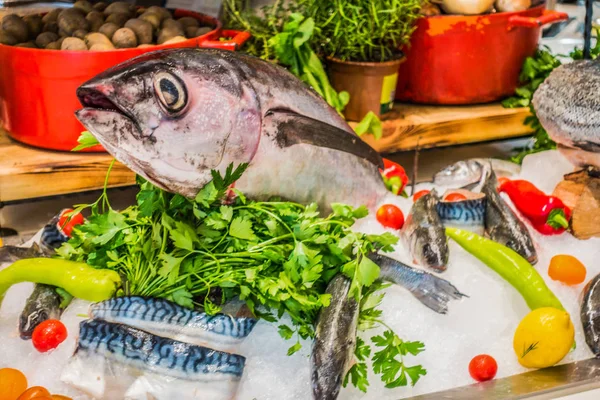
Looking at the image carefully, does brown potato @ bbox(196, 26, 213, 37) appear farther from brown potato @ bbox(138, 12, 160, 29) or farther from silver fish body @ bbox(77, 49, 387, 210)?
silver fish body @ bbox(77, 49, 387, 210)

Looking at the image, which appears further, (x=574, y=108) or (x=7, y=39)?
(x=7, y=39)

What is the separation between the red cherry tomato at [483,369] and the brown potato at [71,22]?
1644 millimetres

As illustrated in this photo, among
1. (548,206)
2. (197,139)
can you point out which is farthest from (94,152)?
(548,206)

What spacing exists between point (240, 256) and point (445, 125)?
1.56 m

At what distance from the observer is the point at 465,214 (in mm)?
1827

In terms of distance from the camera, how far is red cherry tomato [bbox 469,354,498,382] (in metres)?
1.38

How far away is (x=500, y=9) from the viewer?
2.73 meters

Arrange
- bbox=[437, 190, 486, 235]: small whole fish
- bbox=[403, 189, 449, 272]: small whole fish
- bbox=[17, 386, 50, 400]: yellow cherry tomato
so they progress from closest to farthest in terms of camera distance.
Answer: bbox=[17, 386, 50, 400]: yellow cherry tomato < bbox=[403, 189, 449, 272]: small whole fish < bbox=[437, 190, 486, 235]: small whole fish

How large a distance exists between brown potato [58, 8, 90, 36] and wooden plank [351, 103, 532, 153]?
108cm

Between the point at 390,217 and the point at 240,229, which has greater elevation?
the point at 240,229

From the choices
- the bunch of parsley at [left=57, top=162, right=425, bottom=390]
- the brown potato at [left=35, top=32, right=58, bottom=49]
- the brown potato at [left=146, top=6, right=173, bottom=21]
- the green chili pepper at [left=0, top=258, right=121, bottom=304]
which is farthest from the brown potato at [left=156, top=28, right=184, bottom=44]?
the green chili pepper at [left=0, top=258, right=121, bottom=304]

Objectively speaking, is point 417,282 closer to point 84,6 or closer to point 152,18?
point 152,18

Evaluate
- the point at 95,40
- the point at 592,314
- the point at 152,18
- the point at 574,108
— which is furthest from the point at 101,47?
the point at 592,314

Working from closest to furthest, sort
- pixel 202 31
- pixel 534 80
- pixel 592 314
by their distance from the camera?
1. pixel 592 314
2. pixel 202 31
3. pixel 534 80
